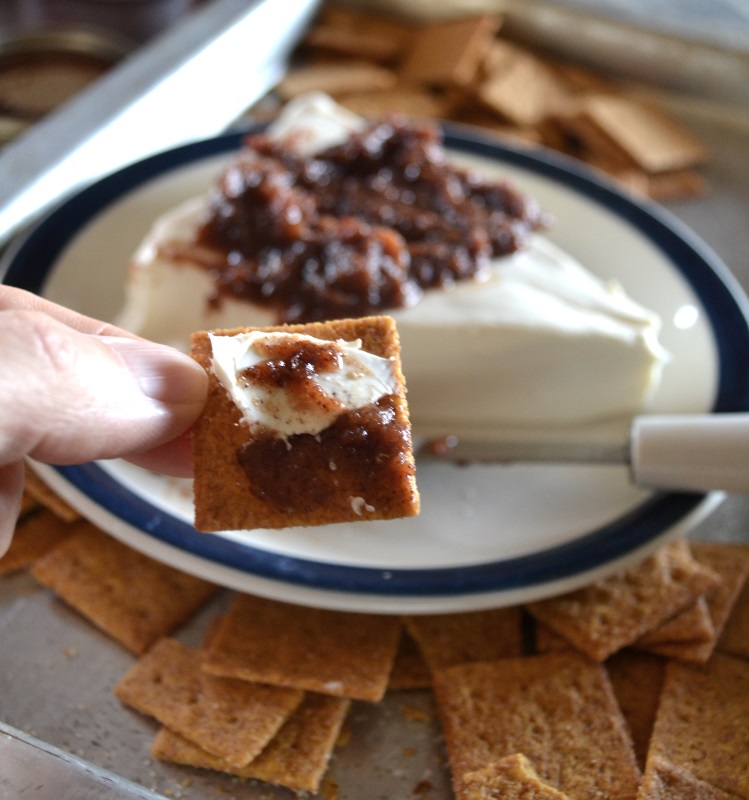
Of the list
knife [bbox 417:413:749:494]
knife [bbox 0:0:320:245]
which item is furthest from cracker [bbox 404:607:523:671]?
knife [bbox 0:0:320:245]

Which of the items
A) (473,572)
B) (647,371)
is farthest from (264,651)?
(647,371)

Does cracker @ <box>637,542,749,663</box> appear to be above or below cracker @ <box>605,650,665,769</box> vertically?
above

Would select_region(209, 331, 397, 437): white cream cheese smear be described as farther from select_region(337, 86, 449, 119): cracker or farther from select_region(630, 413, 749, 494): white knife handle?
select_region(337, 86, 449, 119): cracker


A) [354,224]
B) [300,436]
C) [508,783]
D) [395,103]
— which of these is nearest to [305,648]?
[508,783]

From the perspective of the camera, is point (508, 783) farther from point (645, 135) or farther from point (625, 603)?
point (645, 135)

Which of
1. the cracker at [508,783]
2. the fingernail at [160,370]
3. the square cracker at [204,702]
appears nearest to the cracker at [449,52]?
the fingernail at [160,370]

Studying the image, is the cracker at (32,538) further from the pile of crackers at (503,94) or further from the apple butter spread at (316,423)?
the pile of crackers at (503,94)

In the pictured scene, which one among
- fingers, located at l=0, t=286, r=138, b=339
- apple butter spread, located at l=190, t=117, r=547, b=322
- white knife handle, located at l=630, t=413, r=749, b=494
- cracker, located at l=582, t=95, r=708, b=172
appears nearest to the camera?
fingers, located at l=0, t=286, r=138, b=339

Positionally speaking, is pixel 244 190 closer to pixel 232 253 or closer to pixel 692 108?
pixel 232 253
